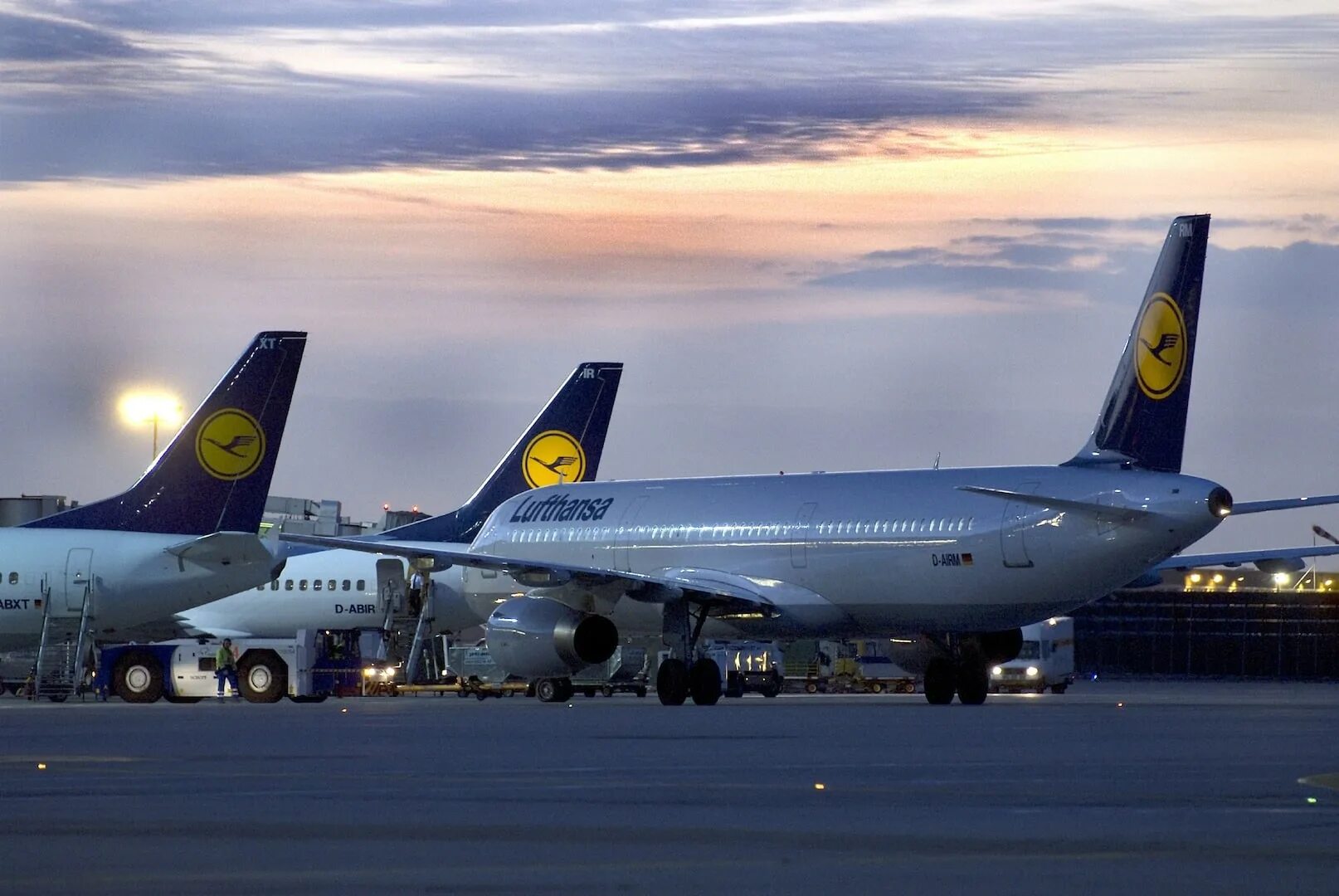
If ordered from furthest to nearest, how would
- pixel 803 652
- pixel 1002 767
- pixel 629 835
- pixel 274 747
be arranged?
pixel 803 652 < pixel 274 747 < pixel 1002 767 < pixel 629 835

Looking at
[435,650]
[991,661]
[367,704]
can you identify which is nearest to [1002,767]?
[991,661]

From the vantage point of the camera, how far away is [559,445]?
223 feet

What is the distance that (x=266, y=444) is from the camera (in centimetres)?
5012

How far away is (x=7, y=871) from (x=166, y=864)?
0.87 m

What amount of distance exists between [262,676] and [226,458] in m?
5.02

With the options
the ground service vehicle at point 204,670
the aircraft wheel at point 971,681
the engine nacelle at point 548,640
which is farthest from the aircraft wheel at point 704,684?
the ground service vehicle at point 204,670

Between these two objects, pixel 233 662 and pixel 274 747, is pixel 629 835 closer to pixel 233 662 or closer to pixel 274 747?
pixel 274 747

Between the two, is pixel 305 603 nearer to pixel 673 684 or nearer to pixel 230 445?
pixel 230 445

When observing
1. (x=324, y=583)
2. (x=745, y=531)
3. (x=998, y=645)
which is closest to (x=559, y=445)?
(x=324, y=583)

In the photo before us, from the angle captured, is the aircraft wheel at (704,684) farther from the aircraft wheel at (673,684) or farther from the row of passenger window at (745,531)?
the row of passenger window at (745,531)

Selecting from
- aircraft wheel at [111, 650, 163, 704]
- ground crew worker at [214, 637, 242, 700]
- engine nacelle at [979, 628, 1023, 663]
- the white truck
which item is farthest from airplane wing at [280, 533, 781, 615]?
the white truck

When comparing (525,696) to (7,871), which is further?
(525,696)

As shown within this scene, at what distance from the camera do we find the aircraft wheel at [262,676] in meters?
51.2

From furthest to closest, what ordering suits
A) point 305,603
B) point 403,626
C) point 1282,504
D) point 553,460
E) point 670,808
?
point 553,460
point 305,603
point 403,626
point 1282,504
point 670,808
